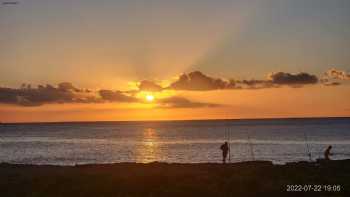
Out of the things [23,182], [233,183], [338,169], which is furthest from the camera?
[338,169]

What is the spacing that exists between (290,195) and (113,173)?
12667 millimetres

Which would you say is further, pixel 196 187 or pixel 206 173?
pixel 206 173

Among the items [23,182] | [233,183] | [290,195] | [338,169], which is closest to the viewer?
[290,195]

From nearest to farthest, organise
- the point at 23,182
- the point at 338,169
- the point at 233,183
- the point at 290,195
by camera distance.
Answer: the point at 290,195 → the point at 233,183 → the point at 23,182 → the point at 338,169

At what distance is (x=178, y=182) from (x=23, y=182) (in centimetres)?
987

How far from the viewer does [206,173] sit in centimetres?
3475

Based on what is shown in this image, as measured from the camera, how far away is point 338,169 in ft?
115

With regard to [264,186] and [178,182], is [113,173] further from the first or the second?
[264,186]

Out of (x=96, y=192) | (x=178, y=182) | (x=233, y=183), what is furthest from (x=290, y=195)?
(x=96, y=192)

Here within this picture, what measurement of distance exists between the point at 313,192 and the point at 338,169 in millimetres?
7609

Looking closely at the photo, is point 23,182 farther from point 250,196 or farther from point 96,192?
point 250,196

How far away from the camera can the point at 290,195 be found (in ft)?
92.4

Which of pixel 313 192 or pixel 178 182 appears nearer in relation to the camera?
pixel 313 192

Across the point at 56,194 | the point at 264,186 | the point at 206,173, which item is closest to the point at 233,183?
the point at 264,186
